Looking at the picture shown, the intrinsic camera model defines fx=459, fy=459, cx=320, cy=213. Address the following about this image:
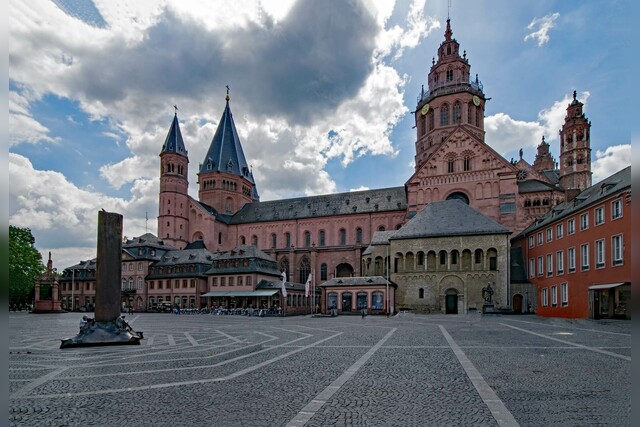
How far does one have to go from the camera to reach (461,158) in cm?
6419

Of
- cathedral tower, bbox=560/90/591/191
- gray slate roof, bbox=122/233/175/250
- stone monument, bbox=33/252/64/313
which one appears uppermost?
cathedral tower, bbox=560/90/591/191

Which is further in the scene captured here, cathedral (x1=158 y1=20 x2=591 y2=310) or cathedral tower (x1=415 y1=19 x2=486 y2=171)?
cathedral tower (x1=415 y1=19 x2=486 y2=171)

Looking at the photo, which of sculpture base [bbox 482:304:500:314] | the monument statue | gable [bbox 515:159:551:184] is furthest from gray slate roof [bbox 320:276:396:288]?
gable [bbox 515:159:551:184]

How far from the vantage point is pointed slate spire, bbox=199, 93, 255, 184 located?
95312mm

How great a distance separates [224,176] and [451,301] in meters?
56.3

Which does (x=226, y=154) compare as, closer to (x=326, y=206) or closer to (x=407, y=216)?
(x=326, y=206)

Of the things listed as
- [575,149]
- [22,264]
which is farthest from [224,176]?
[575,149]

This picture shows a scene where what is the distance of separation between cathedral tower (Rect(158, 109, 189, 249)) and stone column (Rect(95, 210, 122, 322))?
217 feet

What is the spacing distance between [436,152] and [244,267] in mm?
32463

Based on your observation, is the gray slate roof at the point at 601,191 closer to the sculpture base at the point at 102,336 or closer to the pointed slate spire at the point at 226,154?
the sculpture base at the point at 102,336

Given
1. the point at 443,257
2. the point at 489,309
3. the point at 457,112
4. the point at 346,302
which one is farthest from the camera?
the point at 457,112

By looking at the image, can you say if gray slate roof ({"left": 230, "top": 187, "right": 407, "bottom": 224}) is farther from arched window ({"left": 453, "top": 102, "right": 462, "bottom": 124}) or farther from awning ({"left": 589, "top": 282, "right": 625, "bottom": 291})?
awning ({"left": 589, "top": 282, "right": 625, "bottom": 291})

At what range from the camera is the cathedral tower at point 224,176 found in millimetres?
93312

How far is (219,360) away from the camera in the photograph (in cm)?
1537
